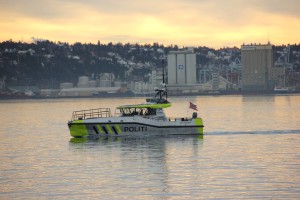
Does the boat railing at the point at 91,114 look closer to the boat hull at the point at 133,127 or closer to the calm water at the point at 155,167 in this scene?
the boat hull at the point at 133,127

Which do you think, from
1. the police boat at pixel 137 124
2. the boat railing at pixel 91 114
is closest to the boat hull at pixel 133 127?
the police boat at pixel 137 124

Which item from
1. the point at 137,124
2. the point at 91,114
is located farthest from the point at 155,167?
the point at 91,114

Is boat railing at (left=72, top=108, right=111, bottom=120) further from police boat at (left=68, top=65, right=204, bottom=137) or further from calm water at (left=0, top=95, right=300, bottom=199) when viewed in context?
calm water at (left=0, top=95, right=300, bottom=199)

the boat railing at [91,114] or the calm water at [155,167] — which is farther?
the boat railing at [91,114]

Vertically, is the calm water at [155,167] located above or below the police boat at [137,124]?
below

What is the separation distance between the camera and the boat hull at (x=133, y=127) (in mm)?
66125

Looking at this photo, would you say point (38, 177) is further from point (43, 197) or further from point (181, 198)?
point (181, 198)

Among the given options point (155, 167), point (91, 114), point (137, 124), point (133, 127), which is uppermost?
point (137, 124)

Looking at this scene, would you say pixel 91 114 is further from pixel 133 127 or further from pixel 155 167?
pixel 155 167

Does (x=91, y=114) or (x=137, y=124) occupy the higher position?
(x=137, y=124)

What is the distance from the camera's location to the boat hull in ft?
217

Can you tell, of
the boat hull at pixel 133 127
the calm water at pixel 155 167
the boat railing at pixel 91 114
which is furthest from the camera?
the boat railing at pixel 91 114

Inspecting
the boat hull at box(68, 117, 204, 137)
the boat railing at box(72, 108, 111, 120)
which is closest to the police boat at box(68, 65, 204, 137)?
the boat hull at box(68, 117, 204, 137)

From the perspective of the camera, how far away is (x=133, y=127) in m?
66.2
